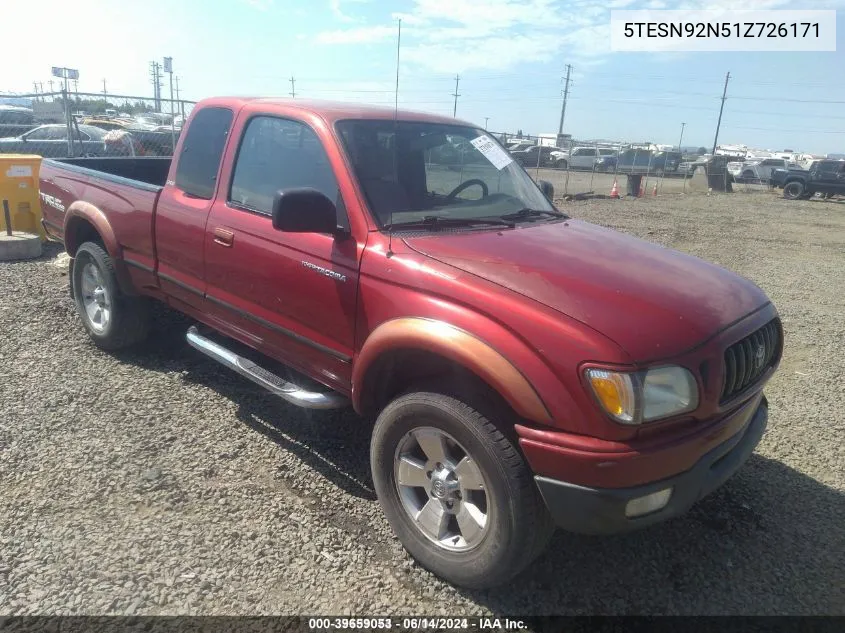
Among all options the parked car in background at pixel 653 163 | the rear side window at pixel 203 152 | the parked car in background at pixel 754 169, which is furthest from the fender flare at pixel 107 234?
the parked car in background at pixel 754 169

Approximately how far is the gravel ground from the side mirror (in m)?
1.40

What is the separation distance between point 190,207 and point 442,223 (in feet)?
5.63

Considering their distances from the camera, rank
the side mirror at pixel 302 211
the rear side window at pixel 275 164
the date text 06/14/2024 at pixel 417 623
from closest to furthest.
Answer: the date text 06/14/2024 at pixel 417 623
the side mirror at pixel 302 211
the rear side window at pixel 275 164

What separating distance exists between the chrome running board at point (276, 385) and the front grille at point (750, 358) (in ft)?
5.80

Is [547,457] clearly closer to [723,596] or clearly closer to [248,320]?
[723,596]

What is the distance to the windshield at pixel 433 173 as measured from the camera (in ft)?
10.4

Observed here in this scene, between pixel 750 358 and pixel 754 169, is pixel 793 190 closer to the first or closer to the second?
pixel 754 169

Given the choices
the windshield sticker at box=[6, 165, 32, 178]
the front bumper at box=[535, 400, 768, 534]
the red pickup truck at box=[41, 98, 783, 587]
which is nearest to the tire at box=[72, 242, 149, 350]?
the red pickup truck at box=[41, 98, 783, 587]

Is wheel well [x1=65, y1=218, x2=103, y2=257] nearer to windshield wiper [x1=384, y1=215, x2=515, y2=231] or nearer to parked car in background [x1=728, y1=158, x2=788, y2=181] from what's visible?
windshield wiper [x1=384, y1=215, x2=515, y2=231]

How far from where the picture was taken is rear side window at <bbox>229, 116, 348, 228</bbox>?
328cm

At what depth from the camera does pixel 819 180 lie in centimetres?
2558

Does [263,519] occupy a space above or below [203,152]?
below

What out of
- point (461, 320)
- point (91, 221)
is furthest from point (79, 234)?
point (461, 320)

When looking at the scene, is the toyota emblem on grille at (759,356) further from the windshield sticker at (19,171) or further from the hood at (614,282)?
the windshield sticker at (19,171)
